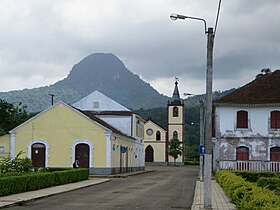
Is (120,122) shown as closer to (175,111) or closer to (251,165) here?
(251,165)

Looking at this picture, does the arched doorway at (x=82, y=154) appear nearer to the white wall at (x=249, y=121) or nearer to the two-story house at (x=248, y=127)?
the two-story house at (x=248, y=127)

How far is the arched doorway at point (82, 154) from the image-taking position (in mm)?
50562

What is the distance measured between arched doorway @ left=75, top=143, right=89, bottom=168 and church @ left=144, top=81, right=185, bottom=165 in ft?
189

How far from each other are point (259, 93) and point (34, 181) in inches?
1019

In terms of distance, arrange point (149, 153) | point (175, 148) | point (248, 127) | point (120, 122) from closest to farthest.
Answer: point (248, 127) < point (120, 122) < point (175, 148) < point (149, 153)

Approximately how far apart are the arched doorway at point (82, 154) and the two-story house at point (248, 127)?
11.0 meters

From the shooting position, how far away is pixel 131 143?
65.1 m

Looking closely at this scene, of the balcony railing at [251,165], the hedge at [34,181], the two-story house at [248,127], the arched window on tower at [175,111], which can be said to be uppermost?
the arched window on tower at [175,111]

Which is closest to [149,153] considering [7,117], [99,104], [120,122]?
[99,104]

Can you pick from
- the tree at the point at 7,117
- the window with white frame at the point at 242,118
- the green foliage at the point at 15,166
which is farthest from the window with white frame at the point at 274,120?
the tree at the point at 7,117

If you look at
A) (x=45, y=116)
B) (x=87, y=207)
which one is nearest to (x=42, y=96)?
(x=45, y=116)

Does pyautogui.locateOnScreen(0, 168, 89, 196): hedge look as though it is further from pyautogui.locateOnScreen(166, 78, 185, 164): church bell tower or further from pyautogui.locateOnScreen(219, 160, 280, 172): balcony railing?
pyautogui.locateOnScreen(166, 78, 185, 164): church bell tower

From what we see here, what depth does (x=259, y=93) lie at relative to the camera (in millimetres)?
Answer: 49000

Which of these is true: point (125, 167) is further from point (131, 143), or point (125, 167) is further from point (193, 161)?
point (193, 161)
